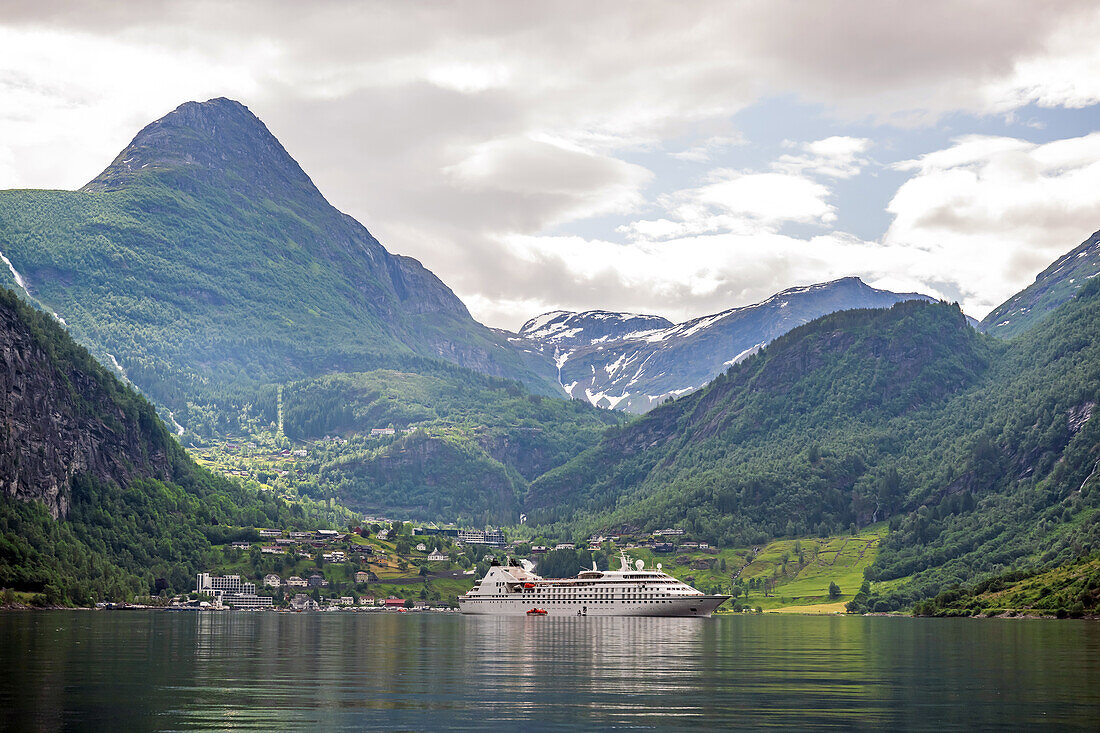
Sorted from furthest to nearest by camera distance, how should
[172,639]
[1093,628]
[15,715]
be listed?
[1093,628], [172,639], [15,715]

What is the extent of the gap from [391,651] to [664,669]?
35.7m

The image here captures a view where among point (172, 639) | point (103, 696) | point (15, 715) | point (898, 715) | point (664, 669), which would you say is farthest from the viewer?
point (172, 639)

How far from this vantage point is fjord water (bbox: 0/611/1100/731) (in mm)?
65625

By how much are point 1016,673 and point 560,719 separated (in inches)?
1736

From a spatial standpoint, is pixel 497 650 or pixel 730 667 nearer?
pixel 730 667

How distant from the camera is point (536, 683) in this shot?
87.4 m

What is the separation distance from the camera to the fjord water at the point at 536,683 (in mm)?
65625

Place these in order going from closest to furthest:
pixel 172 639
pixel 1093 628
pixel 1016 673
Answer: pixel 1016 673 → pixel 172 639 → pixel 1093 628

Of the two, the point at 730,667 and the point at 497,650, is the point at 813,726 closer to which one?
the point at 730,667

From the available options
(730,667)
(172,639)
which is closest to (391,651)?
(172,639)

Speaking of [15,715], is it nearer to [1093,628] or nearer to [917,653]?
[917,653]

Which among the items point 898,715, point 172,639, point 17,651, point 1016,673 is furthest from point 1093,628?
point 17,651

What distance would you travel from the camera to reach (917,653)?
4764 inches

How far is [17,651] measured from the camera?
340ft
